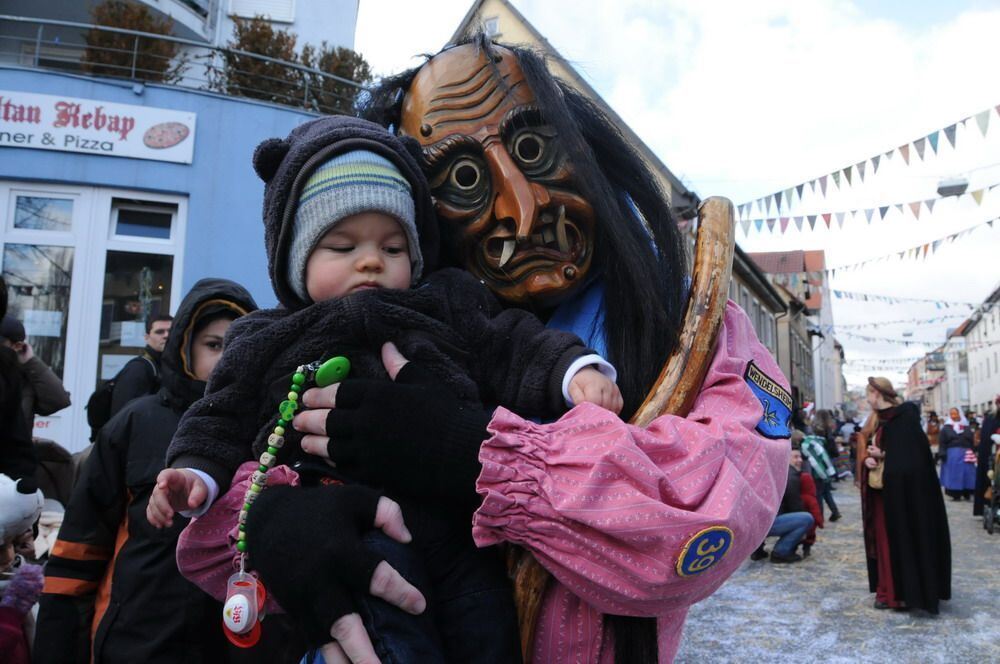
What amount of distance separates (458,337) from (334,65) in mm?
9540

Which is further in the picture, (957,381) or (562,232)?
(957,381)

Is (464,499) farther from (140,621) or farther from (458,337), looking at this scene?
(140,621)

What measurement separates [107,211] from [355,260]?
7.89m

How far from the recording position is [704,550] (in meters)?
0.97

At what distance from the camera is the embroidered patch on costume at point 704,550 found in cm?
96

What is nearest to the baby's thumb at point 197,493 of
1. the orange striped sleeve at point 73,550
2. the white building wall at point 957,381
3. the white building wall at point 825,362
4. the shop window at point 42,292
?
the orange striped sleeve at point 73,550

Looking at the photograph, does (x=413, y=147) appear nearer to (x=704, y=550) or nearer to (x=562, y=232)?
(x=562, y=232)

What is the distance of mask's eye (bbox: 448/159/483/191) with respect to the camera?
4.95 ft

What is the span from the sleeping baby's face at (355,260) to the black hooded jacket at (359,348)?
1.9 inches

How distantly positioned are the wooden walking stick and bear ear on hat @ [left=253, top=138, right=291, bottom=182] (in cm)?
81

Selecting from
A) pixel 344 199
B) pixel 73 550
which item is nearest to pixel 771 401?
pixel 344 199

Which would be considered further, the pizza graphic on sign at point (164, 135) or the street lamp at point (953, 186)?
the street lamp at point (953, 186)

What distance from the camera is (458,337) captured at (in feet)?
4.16

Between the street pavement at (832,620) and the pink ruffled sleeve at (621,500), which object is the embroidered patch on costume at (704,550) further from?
the street pavement at (832,620)
